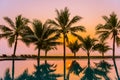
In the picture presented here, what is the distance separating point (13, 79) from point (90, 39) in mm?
12275

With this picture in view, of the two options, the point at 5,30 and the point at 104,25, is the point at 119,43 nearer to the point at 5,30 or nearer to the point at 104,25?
the point at 104,25

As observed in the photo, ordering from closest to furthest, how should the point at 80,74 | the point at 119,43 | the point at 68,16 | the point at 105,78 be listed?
the point at 105,78, the point at 80,74, the point at 68,16, the point at 119,43

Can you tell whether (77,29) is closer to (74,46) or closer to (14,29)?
(74,46)

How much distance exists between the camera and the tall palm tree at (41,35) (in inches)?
839

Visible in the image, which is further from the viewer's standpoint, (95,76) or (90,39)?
(90,39)

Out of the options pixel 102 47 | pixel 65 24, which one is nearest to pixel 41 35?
pixel 65 24

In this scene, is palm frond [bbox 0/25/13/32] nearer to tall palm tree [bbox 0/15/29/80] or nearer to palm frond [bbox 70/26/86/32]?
tall palm tree [bbox 0/15/29/80]

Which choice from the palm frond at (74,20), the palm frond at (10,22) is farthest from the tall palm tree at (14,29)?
the palm frond at (74,20)

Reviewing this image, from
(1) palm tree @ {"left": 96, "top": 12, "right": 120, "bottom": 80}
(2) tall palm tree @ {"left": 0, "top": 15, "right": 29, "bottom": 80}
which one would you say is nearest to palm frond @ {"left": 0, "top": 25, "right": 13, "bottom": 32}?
(2) tall palm tree @ {"left": 0, "top": 15, "right": 29, "bottom": 80}

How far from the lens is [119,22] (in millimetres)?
23031

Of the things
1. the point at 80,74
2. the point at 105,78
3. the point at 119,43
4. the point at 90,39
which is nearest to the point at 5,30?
the point at 90,39

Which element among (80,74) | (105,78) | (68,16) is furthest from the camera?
(68,16)

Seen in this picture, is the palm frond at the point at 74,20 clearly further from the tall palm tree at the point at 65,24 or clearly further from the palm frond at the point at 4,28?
the palm frond at the point at 4,28

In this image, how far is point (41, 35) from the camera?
849 inches
